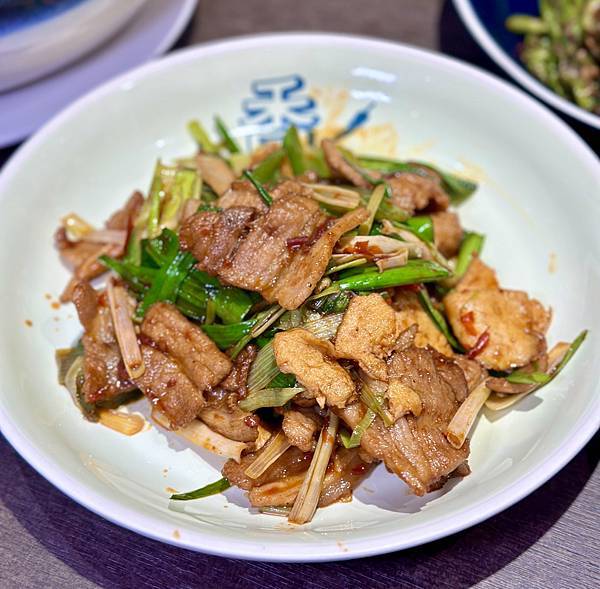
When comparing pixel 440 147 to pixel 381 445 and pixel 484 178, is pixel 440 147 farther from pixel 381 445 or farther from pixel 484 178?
pixel 381 445

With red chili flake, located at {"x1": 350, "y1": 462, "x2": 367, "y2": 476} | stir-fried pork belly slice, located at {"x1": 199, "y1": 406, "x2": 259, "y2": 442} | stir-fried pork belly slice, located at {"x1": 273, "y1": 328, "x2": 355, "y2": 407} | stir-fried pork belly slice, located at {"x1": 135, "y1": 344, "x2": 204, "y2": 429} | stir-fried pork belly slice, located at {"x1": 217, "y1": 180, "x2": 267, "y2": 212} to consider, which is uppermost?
stir-fried pork belly slice, located at {"x1": 217, "y1": 180, "x2": 267, "y2": 212}

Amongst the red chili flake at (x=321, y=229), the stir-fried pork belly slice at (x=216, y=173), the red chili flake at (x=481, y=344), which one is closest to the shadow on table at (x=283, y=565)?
the red chili flake at (x=481, y=344)

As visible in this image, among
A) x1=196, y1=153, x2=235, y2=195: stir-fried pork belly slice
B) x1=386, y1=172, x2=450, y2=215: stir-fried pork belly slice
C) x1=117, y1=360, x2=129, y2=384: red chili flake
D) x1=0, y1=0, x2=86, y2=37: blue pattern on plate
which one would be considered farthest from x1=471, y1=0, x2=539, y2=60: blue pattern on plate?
x1=117, y1=360, x2=129, y2=384: red chili flake

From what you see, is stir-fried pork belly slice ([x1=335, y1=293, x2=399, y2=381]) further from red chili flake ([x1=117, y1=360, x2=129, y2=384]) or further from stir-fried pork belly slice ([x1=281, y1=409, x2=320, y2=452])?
red chili flake ([x1=117, y1=360, x2=129, y2=384])

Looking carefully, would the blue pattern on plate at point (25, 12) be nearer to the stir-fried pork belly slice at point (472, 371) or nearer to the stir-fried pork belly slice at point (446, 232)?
the stir-fried pork belly slice at point (446, 232)

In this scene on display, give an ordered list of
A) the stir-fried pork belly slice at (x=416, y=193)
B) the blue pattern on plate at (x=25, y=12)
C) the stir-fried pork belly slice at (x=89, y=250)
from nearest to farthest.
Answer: the stir-fried pork belly slice at (x=416, y=193), the stir-fried pork belly slice at (x=89, y=250), the blue pattern on plate at (x=25, y=12)

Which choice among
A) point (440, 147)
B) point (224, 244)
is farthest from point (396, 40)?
point (224, 244)
